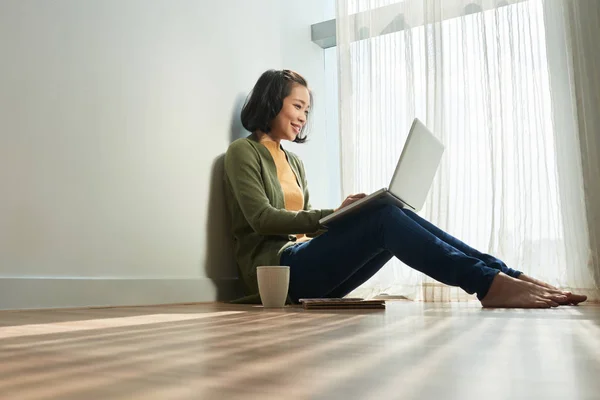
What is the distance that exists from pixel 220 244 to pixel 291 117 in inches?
22.9

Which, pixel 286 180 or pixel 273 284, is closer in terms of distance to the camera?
pixel 273 284

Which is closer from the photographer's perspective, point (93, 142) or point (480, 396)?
point (480, 396)

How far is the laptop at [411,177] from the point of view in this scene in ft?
5.76

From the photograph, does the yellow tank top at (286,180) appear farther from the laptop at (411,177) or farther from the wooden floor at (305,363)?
the wooden floor at (305,363)

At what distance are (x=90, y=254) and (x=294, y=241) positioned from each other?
740 mm

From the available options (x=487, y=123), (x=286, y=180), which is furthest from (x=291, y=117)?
(x=487, y=123)

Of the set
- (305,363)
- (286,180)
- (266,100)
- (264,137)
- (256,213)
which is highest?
(266,100)

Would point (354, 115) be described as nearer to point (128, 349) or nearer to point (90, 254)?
point (90, 254)

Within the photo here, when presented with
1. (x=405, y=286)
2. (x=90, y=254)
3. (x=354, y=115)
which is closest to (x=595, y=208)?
(x=405, y=286)

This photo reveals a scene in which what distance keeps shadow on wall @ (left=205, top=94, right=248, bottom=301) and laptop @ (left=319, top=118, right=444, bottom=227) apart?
585mm

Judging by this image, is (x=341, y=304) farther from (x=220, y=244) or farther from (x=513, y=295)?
(x=220, y=244)

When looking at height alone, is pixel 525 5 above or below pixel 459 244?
above

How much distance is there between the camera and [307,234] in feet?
6.97

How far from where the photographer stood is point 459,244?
5.81 feet
